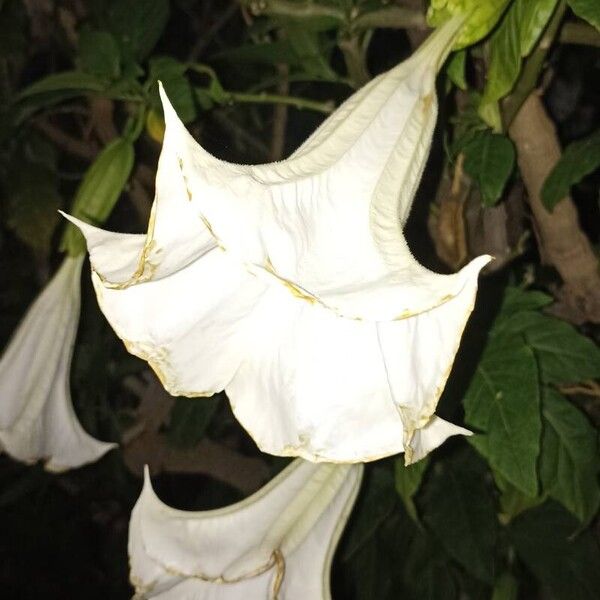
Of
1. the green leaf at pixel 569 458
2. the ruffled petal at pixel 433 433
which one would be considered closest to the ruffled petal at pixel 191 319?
the ruffled petal at pixel 433 433

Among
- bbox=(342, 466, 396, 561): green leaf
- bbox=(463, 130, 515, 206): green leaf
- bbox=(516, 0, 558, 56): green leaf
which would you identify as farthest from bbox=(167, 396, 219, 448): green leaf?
bbox=(516, 0, 558, 56): green leaf

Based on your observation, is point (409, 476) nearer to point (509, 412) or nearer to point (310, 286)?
point (509, 412)

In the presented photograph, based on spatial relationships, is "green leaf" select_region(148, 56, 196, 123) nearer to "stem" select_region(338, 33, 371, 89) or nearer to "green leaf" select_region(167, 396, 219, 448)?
"stem" select_region(338, 33, 371, 89)

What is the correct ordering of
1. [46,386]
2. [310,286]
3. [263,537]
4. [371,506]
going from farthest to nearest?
[371,506] → [46,386] → [263,537] → [310,286]

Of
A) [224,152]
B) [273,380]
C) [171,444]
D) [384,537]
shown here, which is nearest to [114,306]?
[273,380]

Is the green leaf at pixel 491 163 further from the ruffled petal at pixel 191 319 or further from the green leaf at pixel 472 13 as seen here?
the ruffled petal at pixel 191 319

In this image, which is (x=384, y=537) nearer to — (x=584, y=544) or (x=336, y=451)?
(x=584, y=544)

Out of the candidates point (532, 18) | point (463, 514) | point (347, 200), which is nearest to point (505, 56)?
point (532, 18)
